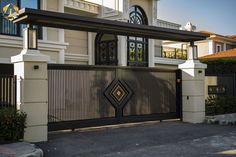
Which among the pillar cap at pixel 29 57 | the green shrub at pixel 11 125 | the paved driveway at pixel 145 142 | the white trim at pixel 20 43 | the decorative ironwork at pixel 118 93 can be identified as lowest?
the paved driveway at pixel 145 142

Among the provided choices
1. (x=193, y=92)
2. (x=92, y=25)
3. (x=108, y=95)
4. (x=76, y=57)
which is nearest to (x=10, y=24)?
(x=76, y=57)

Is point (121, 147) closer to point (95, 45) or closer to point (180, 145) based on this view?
point (180, 145)

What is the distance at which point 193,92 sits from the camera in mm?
12875

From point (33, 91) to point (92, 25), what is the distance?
2828mm

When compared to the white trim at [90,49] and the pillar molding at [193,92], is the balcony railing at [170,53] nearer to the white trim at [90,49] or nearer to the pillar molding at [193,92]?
the white trim at [90,49]

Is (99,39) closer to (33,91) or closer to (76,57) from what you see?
(76,57)

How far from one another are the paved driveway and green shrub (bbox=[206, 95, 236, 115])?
2.33m

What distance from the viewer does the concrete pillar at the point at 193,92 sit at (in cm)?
1284

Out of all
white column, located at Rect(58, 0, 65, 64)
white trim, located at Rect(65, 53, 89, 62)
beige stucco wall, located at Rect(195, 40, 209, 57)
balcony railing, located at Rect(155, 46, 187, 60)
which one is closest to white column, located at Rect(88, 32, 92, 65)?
white trim, located at Rect(65, 53, 89, 62)

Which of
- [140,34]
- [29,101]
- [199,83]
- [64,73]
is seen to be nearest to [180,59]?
[199,83]

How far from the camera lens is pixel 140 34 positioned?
451 inches

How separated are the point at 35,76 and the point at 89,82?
235cm

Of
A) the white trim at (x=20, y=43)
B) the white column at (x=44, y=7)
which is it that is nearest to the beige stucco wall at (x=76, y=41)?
the white trim at (x=20, y=43)

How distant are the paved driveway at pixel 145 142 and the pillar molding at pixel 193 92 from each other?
1.29 metres
